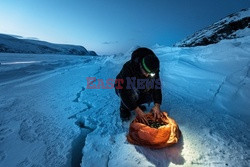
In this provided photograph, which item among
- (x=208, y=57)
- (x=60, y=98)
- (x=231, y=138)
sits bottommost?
(x=60, y=98)

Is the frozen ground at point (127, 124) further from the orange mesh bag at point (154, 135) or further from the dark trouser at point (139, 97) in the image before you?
the dark trouser at point (139, 97)

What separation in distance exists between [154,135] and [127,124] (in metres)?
0.85

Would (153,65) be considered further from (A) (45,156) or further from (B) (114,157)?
(A) (45,156)

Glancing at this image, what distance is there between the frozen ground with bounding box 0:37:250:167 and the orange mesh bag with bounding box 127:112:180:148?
88 millimetres

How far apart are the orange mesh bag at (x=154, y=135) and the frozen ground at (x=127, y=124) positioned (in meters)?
0.09

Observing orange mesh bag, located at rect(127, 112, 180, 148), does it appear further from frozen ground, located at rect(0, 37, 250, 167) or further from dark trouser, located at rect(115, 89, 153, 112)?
dark trouser, located at rect(115, 89, 153, 112)

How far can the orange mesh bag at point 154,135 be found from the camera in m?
2.01

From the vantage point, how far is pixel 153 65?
2.11 m

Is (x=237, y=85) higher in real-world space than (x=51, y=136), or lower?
higher

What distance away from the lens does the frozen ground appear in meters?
2.00

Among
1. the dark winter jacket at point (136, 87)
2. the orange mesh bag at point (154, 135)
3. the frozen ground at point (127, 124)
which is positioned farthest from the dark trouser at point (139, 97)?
the orange mesh bag at point (154, 135)

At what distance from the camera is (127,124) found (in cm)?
279

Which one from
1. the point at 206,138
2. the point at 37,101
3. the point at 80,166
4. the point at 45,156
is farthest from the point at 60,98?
the point at 206,138

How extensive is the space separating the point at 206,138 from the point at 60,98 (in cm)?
335
